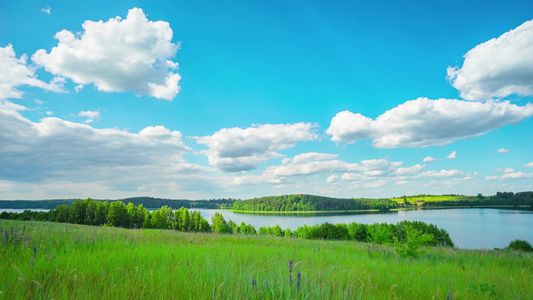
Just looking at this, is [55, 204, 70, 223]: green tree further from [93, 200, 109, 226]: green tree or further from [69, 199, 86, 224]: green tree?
[93, 200, 109, 226]: green tree

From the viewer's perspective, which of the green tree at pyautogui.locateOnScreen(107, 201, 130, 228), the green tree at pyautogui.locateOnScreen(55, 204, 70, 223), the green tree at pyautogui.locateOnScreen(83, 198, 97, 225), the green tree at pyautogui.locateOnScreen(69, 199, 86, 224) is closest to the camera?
the green tree at pyautogui.locateOnScreen(107, 201, 130, 228)

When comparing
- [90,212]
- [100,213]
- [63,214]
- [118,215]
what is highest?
[90,212]

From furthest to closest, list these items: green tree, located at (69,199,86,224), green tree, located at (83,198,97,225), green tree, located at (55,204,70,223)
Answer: green tree, located at (55,204,70,223) → green tree, located at (69,199,86,224) → green tree, located at (83,198,97,225)

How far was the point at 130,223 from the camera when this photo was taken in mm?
71688

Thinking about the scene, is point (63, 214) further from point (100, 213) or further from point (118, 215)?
point (118, 215)

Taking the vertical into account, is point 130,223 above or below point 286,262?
below

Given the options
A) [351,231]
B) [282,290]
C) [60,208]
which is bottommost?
[351,231]

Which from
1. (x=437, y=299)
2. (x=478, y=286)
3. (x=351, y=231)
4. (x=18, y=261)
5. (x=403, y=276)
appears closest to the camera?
(x=437, y=299)

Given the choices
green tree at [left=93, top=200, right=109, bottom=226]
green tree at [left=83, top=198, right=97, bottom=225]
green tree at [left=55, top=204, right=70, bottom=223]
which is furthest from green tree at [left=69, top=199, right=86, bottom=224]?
green tree at [left=93, top=200, right=109, bottom=226]

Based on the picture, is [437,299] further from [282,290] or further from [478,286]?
[282,290]

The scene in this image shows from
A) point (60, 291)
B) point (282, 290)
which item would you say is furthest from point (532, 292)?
point (60, 291)

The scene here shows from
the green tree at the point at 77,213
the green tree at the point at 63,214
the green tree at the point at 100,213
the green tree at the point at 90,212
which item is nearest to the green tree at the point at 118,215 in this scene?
the green tree at the point at 100,213

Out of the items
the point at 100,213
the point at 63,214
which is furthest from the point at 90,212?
the point at 63,214

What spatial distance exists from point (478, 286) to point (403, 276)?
1.02 metres
